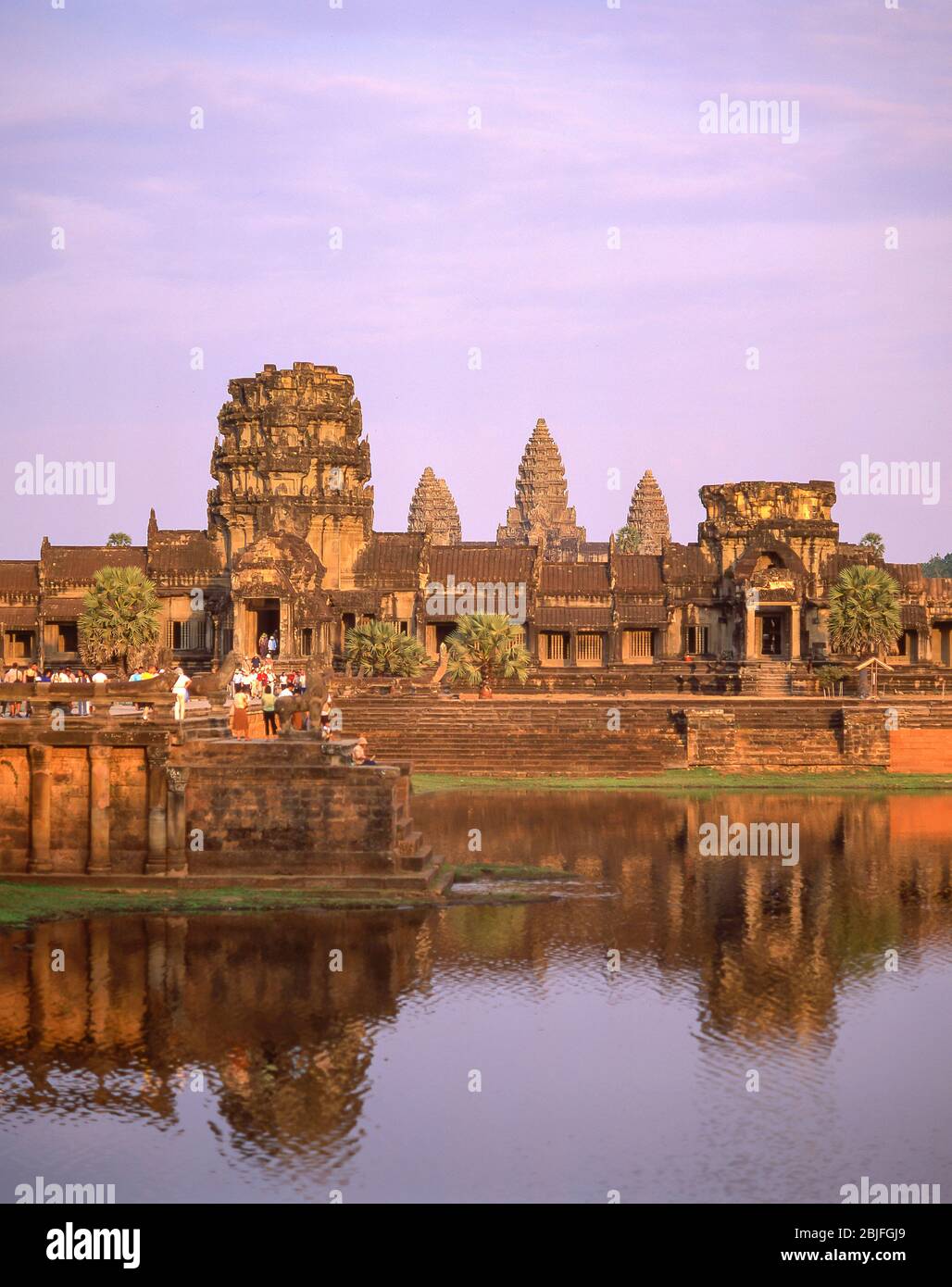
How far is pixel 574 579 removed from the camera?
8350 centimetres

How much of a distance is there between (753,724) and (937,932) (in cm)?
2727

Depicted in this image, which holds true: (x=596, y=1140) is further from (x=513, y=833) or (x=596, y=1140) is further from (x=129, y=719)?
(x=513, y=833)

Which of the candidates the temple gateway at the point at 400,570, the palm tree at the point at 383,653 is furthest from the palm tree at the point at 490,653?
the temple gateway at the point at 400,570

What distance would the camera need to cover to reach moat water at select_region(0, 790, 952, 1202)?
18922 millimetres

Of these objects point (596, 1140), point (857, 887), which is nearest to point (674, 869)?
point (857, 887)

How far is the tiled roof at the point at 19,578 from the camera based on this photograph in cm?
8388

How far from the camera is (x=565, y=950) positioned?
2853 centimetres

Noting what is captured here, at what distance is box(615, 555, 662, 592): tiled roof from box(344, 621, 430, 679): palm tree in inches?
663

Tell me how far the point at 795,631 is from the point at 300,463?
79.6 feet

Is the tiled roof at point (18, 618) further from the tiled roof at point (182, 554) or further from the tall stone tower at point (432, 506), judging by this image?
the tall stone tower at point (432, 506)

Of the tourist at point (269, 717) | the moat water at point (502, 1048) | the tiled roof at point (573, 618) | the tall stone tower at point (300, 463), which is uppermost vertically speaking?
the tall stone tower at point (300, 463)

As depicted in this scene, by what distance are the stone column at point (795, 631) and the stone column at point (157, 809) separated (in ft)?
156

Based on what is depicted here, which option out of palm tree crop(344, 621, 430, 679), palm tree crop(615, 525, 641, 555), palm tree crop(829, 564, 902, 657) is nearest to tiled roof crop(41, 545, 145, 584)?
palm tree crop(344, 621, 430, 679)

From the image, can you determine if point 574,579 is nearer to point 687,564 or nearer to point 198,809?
point 687,564
